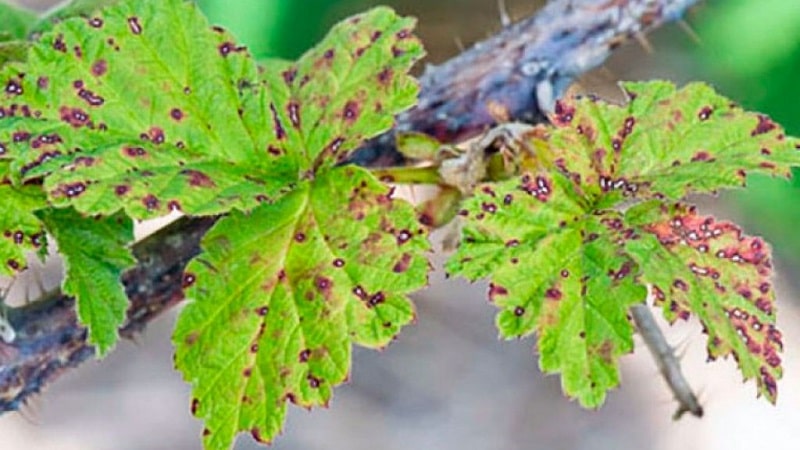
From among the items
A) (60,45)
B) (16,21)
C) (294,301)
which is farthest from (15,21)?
(294,301)

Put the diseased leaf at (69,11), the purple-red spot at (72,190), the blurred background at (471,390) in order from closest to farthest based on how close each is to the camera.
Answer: the purple-red spot at (72,190)
the diseased leaf at (69,11)
the blurred background at (471,390)

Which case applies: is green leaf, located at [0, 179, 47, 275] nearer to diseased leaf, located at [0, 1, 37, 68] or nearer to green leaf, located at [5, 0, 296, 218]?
green leaf, located at [5, 0, 296, 218]

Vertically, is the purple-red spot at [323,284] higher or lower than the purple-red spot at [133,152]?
lower

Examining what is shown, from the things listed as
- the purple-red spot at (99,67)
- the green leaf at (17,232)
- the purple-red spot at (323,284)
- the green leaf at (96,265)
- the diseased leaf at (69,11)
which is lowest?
the purple-red spot at (323,284)

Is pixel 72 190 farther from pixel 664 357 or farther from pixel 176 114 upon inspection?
pixel 664 357

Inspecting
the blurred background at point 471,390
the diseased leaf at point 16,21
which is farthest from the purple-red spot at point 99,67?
the blurred background at point 471,390

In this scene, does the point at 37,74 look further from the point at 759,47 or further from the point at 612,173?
the point at 759,47

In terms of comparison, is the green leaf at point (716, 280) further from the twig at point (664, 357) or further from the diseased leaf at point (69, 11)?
the diseased leaf at point (69, 11)
